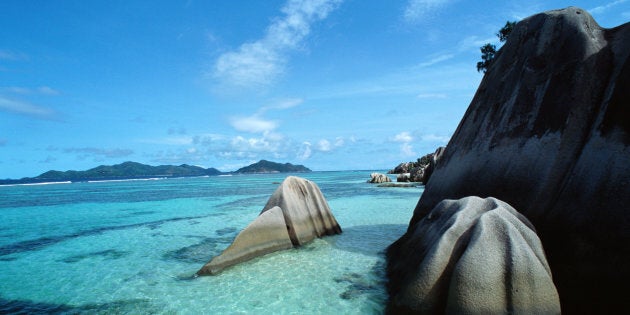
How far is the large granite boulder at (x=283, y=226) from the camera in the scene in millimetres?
9406

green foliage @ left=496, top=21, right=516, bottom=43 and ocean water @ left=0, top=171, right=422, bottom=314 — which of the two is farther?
green foliage @ left=496, top=21, right=516, bottom=43

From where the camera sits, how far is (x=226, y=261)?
9117 millimetres

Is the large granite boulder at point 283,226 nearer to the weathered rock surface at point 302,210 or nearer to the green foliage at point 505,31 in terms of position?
the weathered rock surface at point 302,210

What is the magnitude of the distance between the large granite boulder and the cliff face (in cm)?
351

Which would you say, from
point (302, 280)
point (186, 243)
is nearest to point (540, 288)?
point (302, 280)

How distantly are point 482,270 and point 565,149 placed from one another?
347 cm

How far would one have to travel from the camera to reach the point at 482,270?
4527 mm

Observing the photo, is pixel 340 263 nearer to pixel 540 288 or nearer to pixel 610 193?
pixel 540 288

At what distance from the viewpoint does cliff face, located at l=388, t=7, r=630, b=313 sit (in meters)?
4.95

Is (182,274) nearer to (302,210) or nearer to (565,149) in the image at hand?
(302,210)

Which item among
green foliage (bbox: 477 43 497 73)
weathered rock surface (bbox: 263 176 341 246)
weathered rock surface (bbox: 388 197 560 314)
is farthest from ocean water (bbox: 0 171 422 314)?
green foliage (bbox: 477 43 497 73)

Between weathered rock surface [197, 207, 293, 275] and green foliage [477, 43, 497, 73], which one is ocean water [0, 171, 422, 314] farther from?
green foliage [477, 43, 497, 73]

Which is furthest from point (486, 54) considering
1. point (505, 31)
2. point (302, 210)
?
point (302, 210)

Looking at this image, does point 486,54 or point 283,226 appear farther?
point 486,54
